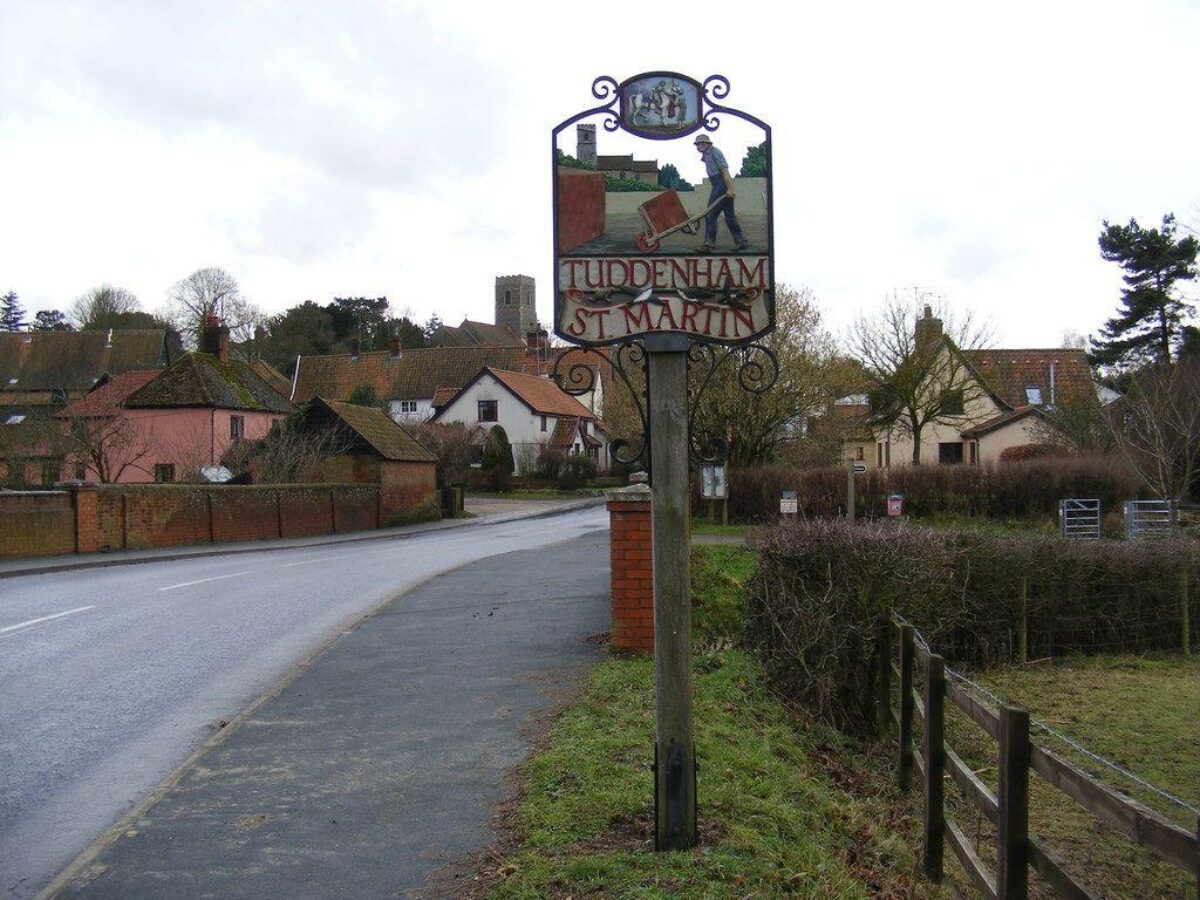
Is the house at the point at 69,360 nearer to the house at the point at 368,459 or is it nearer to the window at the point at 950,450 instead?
the house at the point at 368,459

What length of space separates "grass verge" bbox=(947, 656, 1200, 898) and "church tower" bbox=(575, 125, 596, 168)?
16.9 feet

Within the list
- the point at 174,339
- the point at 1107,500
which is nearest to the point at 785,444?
the point at 1107,500

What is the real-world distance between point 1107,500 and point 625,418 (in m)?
16.0

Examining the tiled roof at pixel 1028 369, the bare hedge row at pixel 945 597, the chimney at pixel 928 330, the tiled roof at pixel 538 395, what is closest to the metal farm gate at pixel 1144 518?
the bare hedge row at pixel 945 597

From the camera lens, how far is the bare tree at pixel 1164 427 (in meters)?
23.3

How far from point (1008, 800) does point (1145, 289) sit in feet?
154

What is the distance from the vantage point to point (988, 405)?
49219 mm

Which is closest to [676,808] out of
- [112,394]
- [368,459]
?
[368,459]

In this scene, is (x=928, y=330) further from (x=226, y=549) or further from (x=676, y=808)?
(x=676, y=808)

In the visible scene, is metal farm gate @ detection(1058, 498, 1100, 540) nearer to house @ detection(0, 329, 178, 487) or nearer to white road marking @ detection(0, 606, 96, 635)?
white road marking @ detection(0, 606, 96, 635)

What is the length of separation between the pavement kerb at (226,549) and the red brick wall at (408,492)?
71 centimetres

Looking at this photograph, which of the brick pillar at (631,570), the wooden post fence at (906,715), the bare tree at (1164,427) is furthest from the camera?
the bare tree at (1164,427)

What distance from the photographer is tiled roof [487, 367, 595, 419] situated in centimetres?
6619

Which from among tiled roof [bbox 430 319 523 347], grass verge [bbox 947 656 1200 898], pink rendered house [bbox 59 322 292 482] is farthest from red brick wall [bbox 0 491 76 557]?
tiled roof [bbox 430 319 523 347]
